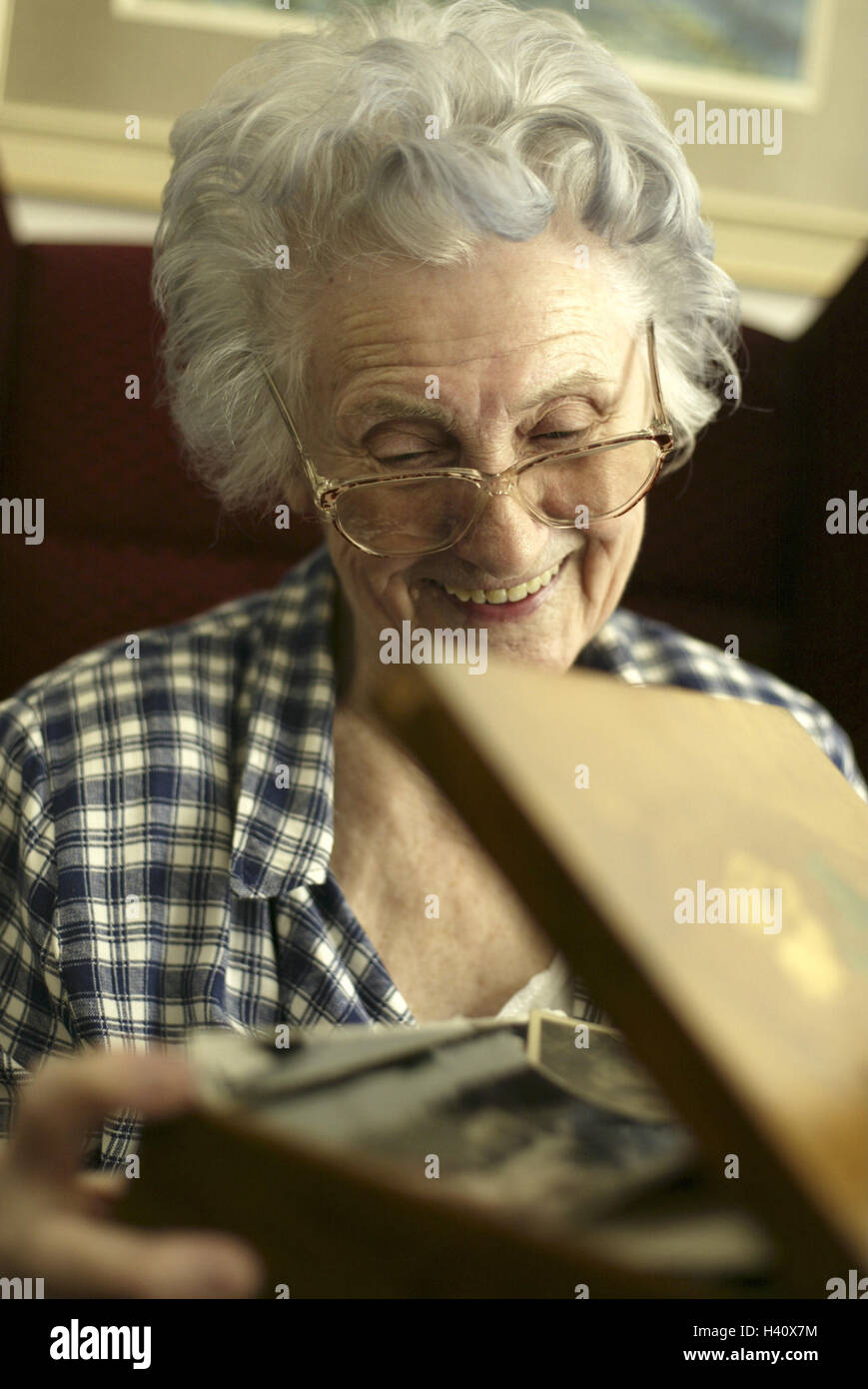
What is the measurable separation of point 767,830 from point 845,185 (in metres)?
1.85

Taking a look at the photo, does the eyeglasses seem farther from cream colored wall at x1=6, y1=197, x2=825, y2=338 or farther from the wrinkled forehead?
cream colored wall at x1=6, y1=197, x2=825, y2=338

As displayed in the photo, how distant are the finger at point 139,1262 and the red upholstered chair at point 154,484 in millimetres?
1223

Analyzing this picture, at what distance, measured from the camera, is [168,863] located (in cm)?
116

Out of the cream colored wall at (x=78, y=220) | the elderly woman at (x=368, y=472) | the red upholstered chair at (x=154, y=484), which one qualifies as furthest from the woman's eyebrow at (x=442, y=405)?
the cream colored wall at (x=78, y=220)

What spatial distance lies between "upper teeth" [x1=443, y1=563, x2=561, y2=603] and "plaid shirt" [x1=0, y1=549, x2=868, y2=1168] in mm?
223

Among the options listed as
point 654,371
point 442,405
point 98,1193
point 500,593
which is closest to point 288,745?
point 500,593

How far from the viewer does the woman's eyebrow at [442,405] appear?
1.03 meters

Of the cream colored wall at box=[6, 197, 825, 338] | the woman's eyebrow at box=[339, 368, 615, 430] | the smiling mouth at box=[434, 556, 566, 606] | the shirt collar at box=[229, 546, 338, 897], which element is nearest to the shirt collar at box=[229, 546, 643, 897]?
the shirt collar at box=[229, 546, 338, 897]

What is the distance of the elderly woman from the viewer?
1.03m

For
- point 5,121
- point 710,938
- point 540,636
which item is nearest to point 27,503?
point 5,121

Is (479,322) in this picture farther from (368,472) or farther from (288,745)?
(288,745)

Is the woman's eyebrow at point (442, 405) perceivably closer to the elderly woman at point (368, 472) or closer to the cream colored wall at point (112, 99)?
the elderly woman at point (368, 472)

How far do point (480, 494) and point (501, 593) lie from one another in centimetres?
11
